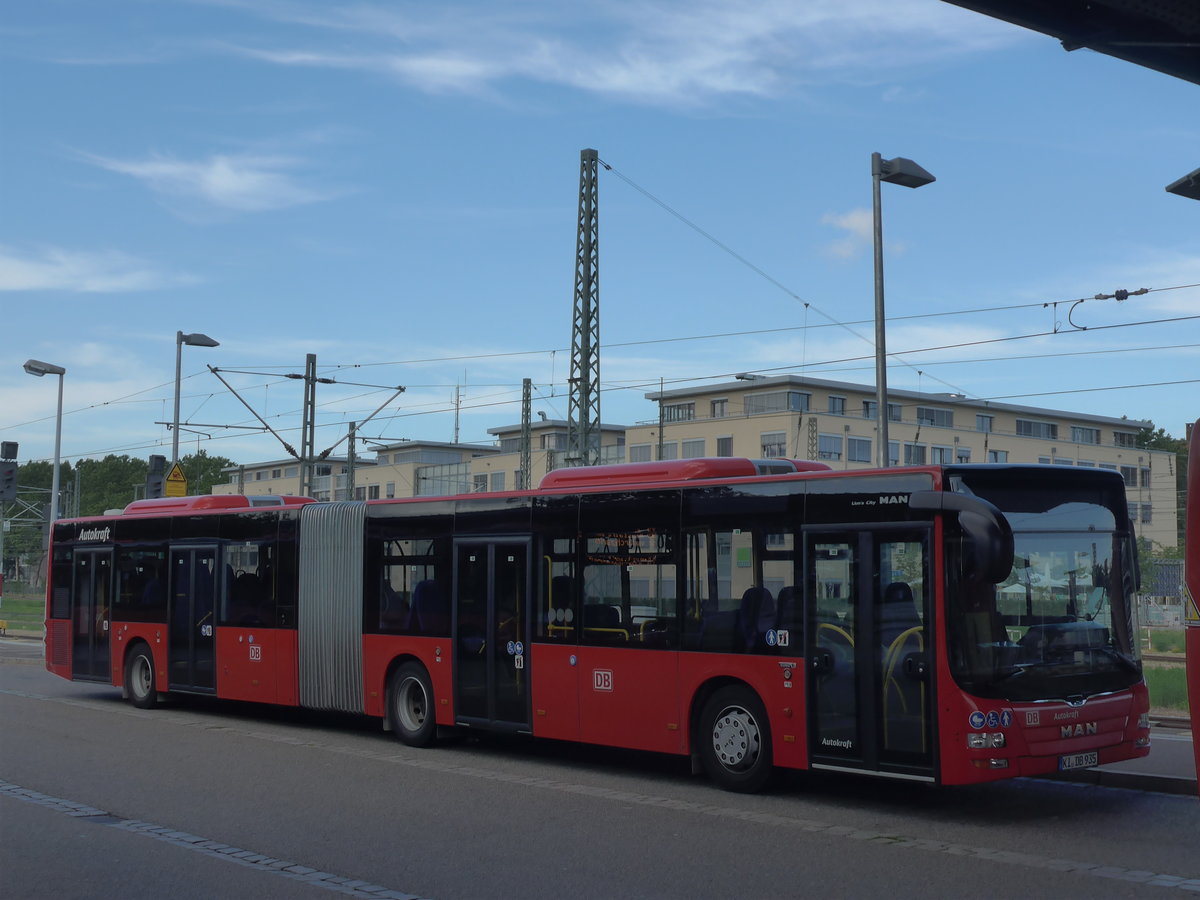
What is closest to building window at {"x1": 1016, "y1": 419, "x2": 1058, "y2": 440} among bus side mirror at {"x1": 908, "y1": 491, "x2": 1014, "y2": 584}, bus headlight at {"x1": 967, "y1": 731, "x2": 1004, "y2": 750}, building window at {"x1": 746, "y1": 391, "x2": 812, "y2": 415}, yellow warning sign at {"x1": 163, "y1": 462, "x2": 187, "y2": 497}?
building window at {"x1": 746, "y1": 391, "x2": 812, "y2": 415}

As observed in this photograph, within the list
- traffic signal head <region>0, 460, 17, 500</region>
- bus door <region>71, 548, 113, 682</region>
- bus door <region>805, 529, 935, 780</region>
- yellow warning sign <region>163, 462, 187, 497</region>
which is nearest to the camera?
bus door <region>805, 529, 935, 780</region>

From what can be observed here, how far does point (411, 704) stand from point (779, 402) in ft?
218

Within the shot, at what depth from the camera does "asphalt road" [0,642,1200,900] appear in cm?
844

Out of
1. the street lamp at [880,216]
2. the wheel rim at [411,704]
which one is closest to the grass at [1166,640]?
the street lamp at [880,216]

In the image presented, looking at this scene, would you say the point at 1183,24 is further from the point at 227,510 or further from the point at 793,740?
the point at 227,510

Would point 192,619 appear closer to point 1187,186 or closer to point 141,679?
point 141,679

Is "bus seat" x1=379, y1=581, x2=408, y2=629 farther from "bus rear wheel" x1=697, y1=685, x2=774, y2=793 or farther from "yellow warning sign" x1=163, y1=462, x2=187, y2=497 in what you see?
"yellow warning sign" x1=163, y1=462, x2=187, y2=497

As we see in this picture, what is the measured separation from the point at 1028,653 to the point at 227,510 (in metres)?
→ 12.4

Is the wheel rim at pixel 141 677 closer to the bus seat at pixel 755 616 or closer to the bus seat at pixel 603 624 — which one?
the bus seat at pixel 603 624

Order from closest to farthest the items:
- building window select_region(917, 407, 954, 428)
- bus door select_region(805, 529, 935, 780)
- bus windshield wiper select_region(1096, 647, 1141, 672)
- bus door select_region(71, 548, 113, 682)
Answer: bus door select_region(805, 529, 935, 780) < bus windshield wiper select_region(1096, 647, 1141, 672) < bus door select_region(71, 548, 113, 682) < building window select_region(917, 407, 954, 428)

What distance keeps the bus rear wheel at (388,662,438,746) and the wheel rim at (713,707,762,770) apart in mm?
4384

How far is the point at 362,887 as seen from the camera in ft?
27.3

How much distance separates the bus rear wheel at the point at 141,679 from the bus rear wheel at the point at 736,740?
1124cm

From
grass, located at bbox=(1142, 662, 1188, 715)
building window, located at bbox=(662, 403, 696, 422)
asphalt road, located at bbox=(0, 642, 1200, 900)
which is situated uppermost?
building window, located at bbox=(662, 403, 696, 422)
